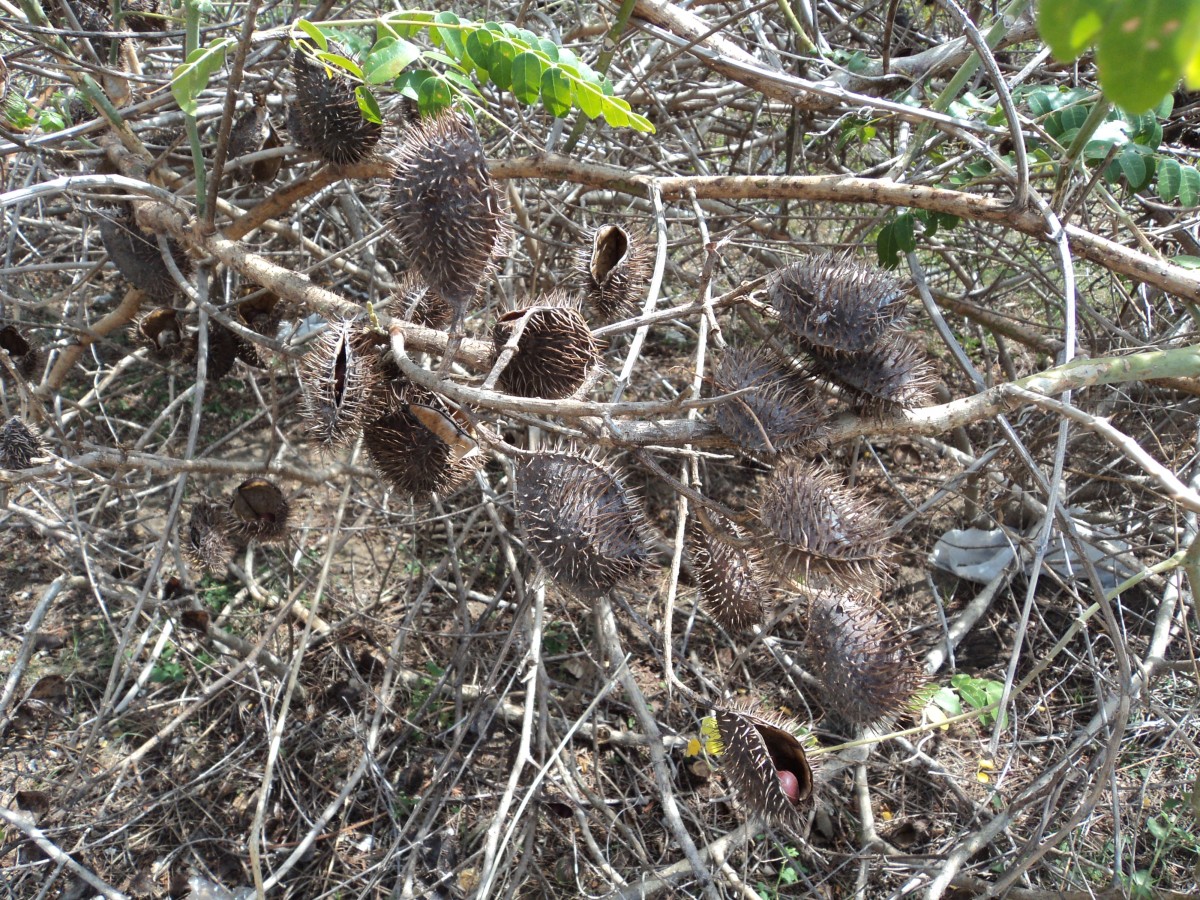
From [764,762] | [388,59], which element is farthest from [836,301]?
[388,59]

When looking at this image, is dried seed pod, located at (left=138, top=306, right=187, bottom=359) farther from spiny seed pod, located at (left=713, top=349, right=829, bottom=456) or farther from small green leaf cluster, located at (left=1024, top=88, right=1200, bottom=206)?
small green leaf cluster, located at (left=1024, top=88, right=1200, bottom=206)

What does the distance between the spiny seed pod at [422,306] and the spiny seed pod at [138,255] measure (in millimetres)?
992

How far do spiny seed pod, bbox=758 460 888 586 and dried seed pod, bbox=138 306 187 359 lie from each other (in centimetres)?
211

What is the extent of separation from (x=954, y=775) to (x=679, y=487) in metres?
1.71

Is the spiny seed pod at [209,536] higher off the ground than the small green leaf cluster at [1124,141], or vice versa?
the small green leaf cluster at [1124,141]

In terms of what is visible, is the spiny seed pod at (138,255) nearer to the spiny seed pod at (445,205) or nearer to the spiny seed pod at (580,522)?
the spiny seed pod at (445,205)

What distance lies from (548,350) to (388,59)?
2.39 ft

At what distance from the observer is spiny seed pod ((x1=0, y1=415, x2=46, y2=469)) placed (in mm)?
2281

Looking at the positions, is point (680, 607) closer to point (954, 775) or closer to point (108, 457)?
point (954, 775)

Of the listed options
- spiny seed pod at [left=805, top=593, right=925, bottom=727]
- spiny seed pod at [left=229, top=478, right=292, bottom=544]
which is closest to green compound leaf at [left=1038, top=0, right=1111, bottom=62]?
spiny seed pod at [left=805, top=593, right=925, bottom=727]

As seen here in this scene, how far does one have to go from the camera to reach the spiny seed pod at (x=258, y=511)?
2463 mm

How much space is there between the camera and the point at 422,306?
2064 millimetres

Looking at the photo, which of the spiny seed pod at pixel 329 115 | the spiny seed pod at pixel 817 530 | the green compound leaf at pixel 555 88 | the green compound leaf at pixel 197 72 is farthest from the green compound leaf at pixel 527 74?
the spiny seed pod at pixel 817 530

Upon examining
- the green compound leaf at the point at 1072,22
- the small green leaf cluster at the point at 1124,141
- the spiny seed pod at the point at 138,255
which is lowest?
the spiny seed pod at the point at 138,255
